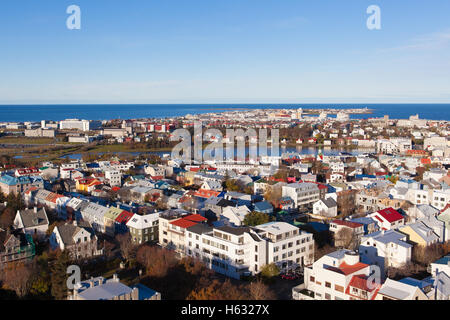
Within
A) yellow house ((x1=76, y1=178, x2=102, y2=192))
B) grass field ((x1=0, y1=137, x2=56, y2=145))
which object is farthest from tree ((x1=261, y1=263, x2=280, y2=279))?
grass field ((x1=0, y1=137, x2=56, y2=145))

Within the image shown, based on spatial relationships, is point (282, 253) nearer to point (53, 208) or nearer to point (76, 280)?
point (76, 280)

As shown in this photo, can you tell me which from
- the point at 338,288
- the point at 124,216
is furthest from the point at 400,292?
the point at 124,216

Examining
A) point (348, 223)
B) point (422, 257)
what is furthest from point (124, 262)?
point (422, 257)

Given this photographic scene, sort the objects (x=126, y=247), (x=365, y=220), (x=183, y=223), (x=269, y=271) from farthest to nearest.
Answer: (x=365, y=220), (x=183, y=223), (x=126, y=247), (x=269, y=271)

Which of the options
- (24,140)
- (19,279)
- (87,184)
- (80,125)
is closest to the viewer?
(19,279)

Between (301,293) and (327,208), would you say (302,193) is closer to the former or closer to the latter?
(327,208)

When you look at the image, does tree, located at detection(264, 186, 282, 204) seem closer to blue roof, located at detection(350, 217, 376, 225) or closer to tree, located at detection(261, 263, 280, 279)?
blue roof, located at detection(350, 217, 376, 225)
